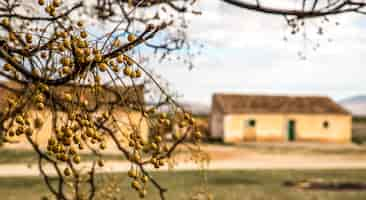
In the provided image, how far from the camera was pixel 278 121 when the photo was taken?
35625 mm

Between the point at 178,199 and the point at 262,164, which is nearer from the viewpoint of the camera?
the point at 178,199

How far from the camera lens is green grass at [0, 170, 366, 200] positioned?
12.2m

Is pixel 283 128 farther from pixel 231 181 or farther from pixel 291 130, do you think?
pixel 231 181

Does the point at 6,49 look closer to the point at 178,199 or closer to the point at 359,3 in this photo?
the point at 359,3

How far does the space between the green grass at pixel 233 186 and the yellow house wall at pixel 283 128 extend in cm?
1771

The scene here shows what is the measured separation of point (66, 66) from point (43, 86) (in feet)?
0.42

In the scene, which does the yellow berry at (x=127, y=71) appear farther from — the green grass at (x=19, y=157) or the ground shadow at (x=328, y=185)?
the green grass at (x=19, y=157)

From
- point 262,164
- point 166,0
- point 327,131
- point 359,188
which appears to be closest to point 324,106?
point 327,131

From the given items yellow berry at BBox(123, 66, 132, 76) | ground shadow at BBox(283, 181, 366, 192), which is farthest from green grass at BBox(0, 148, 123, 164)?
yellow berry at BBox(123, 66, 132, 76)

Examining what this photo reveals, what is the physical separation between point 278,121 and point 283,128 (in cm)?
61

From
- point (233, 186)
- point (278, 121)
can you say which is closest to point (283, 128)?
point (278, 121)

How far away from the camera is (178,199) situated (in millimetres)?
11586

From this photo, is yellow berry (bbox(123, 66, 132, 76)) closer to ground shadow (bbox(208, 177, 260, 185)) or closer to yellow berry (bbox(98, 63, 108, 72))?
yellow berry (bbox(98, 63, 108, 72))

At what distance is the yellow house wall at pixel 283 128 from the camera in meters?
35.2
